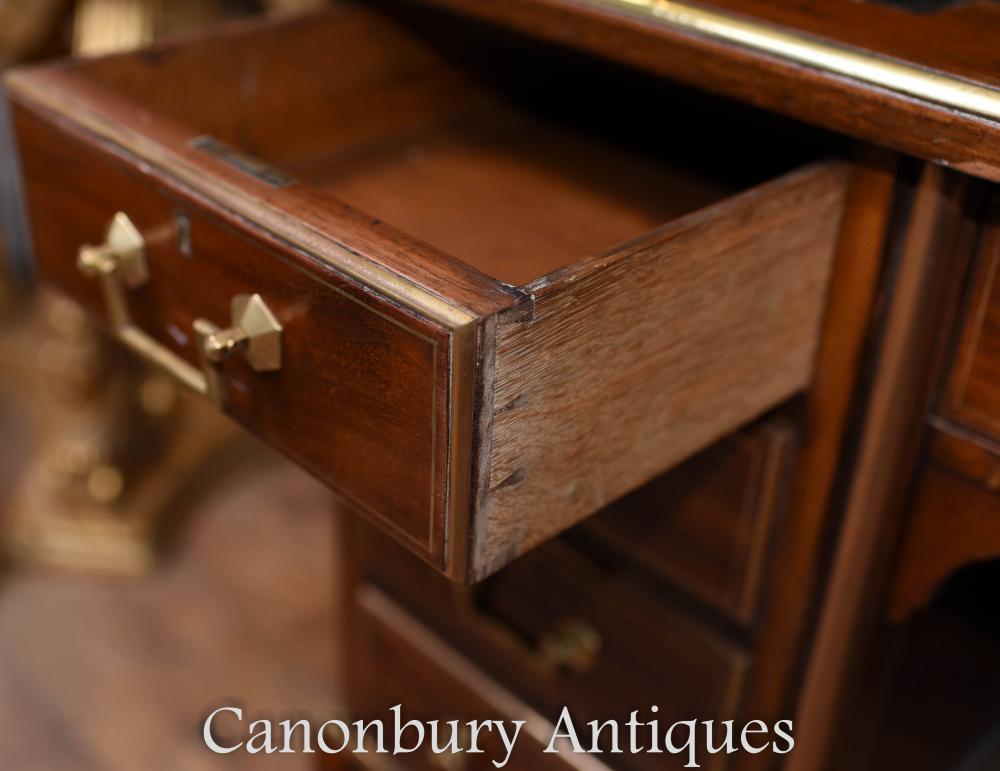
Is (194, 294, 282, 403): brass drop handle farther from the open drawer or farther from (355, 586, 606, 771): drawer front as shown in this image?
(355, 586, 606, 771): drawer front

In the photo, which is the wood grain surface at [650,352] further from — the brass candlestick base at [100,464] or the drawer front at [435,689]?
the brass candlestick base at [100,464]

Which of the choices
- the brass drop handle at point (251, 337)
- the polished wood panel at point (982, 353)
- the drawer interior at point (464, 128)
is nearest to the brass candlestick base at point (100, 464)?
the drawer interior at point (464, 128)

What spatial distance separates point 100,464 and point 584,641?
2.43ft

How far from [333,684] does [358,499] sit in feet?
2.30

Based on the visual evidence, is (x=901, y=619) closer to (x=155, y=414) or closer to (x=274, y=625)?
(x=274, y=625)

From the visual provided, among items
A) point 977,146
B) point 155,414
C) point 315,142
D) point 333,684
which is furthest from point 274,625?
point 977,146

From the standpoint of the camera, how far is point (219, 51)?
646 millimetres

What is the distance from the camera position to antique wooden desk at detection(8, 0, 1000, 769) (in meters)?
0.46

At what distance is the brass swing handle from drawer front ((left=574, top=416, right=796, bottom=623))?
0.23m

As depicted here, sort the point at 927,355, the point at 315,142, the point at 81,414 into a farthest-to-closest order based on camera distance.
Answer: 1. the point at 81,414
2. the point at 315,142
3. the point at 927,355

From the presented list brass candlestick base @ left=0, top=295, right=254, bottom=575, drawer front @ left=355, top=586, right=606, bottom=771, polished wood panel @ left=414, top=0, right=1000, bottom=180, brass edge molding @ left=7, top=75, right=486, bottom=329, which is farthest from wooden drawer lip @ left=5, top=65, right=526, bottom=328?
brass candlestick base @ left=0, top=295, right=254, bottom=575

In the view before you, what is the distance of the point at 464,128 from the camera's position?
29.3 inches

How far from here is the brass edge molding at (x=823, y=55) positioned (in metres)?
0.46

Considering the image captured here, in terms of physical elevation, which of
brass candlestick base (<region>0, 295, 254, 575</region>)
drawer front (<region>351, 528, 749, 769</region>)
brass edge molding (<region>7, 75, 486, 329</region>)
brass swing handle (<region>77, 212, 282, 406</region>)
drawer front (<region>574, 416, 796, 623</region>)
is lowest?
brass candlestick base (<region>0, 295, 254, 575</region>)
